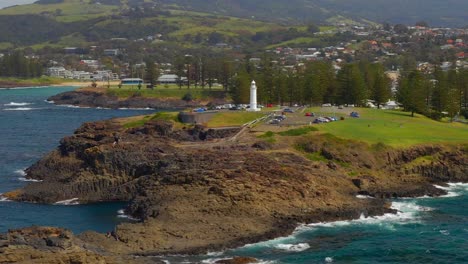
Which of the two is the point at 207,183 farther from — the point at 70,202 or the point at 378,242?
the point at 378,242

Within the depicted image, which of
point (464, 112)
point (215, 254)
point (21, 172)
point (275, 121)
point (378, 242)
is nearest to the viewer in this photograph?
point (215, 254)

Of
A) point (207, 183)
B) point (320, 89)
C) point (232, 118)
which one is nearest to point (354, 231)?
point (207, 183)

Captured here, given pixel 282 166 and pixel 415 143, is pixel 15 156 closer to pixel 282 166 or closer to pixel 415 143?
pixel 282 166

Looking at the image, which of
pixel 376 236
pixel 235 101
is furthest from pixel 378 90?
pixel 376 236

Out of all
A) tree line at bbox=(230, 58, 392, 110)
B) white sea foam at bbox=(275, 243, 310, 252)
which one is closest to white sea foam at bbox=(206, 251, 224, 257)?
white sea foam at bbox=(275, 243, 310, 252)

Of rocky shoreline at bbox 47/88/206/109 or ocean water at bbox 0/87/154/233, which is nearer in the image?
ocean water at bbox 0/87/154/233

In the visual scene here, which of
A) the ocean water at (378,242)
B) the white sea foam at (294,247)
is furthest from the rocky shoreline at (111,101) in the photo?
the white sea foam at (294,247)

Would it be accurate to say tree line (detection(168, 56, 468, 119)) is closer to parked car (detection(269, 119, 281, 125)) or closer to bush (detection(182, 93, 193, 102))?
parked car (detection(269, 119, 281, 125))
